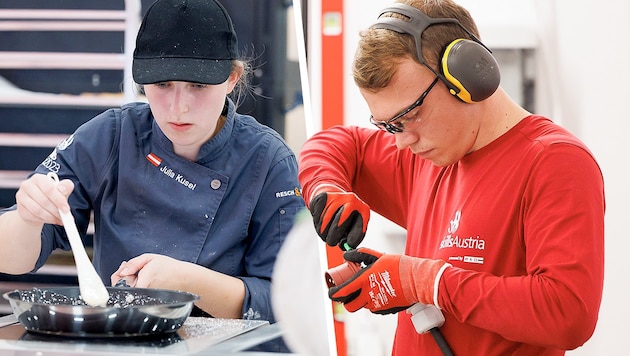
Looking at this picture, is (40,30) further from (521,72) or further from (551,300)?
(521,72)

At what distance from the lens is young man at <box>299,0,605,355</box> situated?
1359 mm

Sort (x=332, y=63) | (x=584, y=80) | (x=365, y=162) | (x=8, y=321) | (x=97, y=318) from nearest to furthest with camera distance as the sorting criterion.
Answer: (x=97, y=318), (x=8, y=321), (x=365, y=162), (x=584, y=80), (x=332, y=63)

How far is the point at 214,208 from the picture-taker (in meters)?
1.70

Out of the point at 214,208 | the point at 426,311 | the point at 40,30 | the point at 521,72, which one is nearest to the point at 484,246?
the point at 426,311

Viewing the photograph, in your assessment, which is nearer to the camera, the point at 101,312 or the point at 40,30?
the point at 101,312

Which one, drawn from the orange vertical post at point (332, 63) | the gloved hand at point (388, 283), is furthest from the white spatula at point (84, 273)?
the orange vertical post at point (332, 63)

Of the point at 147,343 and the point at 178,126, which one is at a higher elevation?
the point at 178,126

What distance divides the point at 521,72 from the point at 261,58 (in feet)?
5.07

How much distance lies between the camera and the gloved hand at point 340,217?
1597 millimetres

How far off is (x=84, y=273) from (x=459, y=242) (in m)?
0.72

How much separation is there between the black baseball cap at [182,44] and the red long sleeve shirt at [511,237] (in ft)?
1.03

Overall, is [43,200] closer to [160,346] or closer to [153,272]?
[153,272]

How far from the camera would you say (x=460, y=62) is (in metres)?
1.48

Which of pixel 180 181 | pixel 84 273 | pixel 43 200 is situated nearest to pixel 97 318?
pixel 84 273
